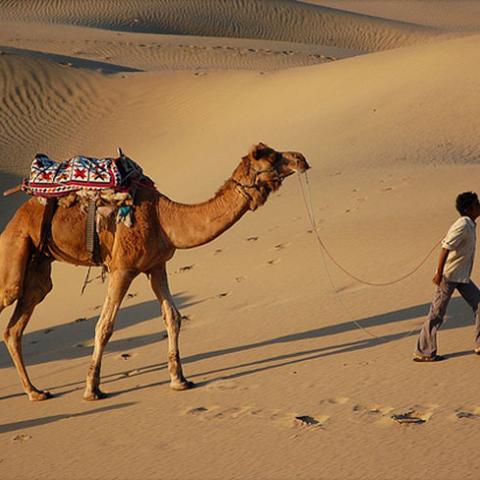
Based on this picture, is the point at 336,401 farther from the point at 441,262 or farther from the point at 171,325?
the point at 171,325

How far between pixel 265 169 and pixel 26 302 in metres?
2.86

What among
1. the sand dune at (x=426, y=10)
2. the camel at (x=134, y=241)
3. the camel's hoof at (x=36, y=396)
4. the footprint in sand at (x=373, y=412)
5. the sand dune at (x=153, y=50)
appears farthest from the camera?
the sand dune at (x=426, y=10)

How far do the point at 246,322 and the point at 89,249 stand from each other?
8.92ft

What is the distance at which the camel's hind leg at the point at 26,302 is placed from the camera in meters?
10.1

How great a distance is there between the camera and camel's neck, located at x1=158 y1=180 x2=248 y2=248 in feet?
30.6

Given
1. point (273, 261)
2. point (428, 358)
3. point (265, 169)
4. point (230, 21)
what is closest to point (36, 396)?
point (265, 169)

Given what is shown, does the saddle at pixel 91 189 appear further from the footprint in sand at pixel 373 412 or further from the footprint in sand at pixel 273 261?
the footprint in sand at pixel 273 261

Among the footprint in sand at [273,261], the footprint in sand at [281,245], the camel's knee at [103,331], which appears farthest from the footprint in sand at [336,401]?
the footprint in sand at [281,245]

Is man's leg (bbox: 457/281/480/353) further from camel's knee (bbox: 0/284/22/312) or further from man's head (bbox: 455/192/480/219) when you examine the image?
camel's knee (bbox: 0/284/22/312)

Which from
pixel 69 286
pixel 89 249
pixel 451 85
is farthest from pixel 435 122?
pixel 89 249

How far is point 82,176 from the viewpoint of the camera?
9.81m

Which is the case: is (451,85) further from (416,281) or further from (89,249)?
(89,249)

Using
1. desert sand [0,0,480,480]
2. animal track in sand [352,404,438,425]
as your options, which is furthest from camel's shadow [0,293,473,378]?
animal track in sand [352,404,438,425]

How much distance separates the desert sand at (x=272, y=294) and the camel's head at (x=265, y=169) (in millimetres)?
1741
